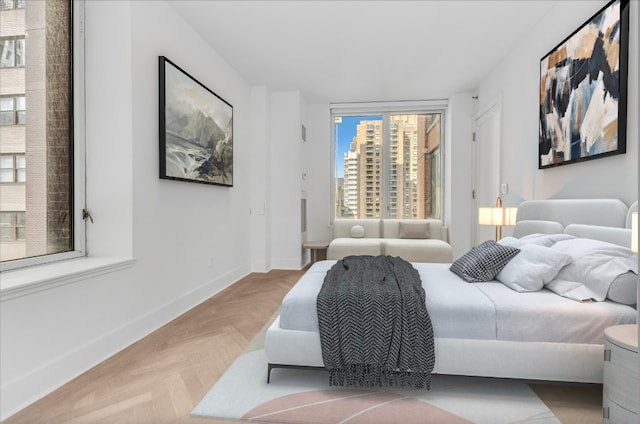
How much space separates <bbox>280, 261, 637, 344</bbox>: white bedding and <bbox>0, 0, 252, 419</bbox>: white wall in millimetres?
1285

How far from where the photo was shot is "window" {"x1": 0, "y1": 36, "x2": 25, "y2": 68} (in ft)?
6.70

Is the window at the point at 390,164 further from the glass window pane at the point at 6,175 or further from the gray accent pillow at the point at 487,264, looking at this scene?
the glass window pane at the point at 6,175

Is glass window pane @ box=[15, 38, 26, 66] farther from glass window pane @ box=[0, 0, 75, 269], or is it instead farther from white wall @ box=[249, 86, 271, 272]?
white wall @ box=[249, 86, 271, 272]

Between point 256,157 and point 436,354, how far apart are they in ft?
13.7

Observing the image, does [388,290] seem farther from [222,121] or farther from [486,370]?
[222,121]

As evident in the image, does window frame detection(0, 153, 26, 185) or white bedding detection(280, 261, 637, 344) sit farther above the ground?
window frame detection(0, 153, 26, 185)

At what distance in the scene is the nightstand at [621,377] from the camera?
4.82ft

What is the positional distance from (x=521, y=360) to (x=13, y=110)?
312cm

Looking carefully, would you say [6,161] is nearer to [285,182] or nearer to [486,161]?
[285,182]

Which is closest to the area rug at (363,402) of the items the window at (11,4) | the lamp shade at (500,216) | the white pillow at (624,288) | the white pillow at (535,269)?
the white pillow at (535,269)

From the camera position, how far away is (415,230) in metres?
5.92

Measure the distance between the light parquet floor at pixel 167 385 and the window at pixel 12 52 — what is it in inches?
73.2

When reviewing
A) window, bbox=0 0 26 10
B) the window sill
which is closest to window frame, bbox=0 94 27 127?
window, bbox=0 0 26 10

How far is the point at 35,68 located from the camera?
2.28 meters
